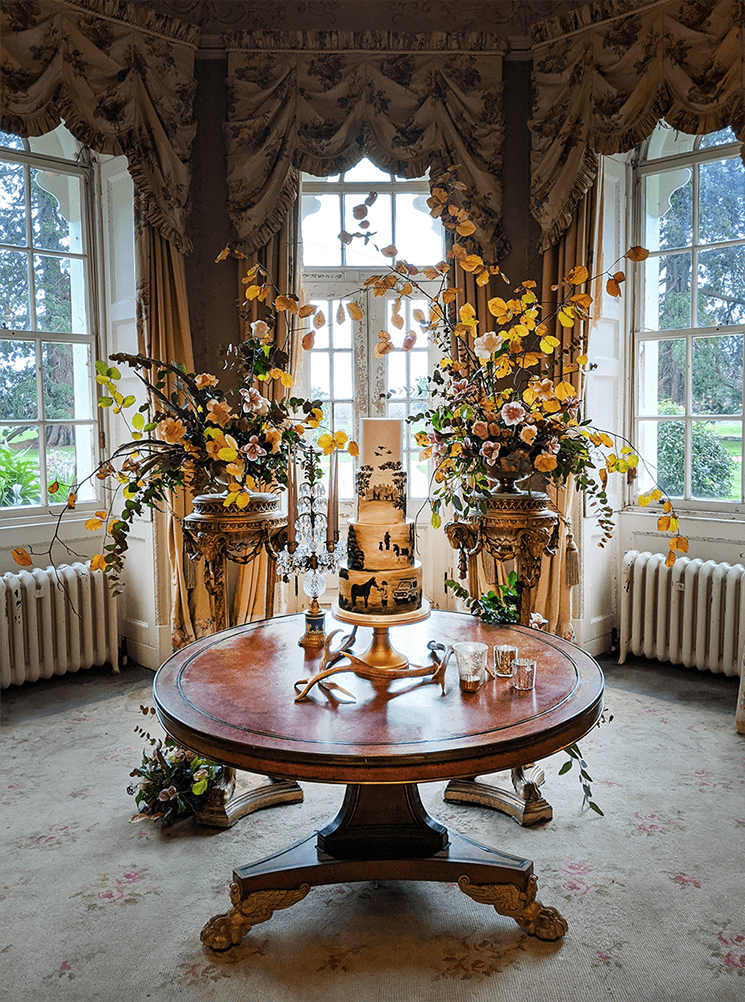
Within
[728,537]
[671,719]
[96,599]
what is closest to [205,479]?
[96,599]

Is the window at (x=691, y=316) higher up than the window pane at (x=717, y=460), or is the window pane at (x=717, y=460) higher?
the window at (x=691, y=316)

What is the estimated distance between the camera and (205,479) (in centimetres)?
261

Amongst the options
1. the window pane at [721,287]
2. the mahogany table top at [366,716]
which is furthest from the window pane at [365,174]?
the mahogany table top at [366,716]

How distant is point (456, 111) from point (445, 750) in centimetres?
330

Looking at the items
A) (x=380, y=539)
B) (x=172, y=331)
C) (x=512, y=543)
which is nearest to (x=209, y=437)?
(x=380, y=539)

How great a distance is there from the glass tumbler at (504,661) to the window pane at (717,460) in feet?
8.24

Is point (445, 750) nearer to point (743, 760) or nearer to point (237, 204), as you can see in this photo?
point (743, 760)

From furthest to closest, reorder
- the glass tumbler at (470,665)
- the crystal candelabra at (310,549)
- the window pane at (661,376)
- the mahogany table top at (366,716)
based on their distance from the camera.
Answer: the window pane at (661,376) → the crystal candelabra at (310,549) → the glass tumbler at (470,665) → the mahogany table top at (366,716)

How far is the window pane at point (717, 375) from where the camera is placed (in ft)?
13.1

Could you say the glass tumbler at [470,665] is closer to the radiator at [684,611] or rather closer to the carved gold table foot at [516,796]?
the carved gold table foot at [516,796]

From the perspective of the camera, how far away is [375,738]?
166cm

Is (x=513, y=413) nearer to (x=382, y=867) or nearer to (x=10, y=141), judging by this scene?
(x=382, y=867)

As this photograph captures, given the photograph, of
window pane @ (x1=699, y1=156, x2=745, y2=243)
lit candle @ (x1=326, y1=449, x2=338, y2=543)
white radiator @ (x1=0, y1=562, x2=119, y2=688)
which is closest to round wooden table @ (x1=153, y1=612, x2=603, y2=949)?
lit candle @ (x1=326, y1=449, x2=338, y2=543)

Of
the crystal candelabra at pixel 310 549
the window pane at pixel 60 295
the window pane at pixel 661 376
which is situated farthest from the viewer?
the window pane at pixel 661 376
